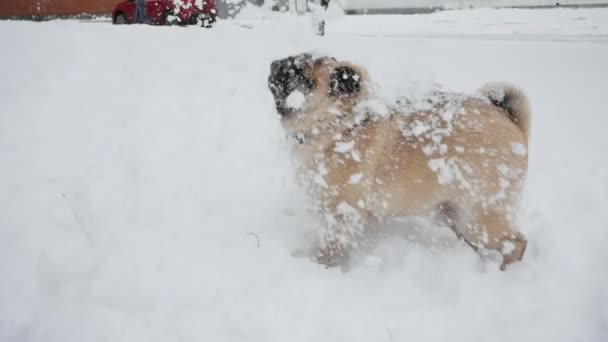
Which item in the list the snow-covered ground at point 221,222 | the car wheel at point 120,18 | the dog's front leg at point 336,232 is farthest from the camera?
the car wheel at point 120,18

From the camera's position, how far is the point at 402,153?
2.20 meters

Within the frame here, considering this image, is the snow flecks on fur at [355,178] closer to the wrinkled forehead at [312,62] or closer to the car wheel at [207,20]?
the wrinkled forehead at [312,62]

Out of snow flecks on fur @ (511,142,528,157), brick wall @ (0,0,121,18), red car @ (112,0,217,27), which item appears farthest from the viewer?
brick wall @ (0,0,121,18)

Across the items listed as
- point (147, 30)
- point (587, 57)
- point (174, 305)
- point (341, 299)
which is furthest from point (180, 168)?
point (587, 57)

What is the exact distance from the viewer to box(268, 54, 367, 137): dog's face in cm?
220

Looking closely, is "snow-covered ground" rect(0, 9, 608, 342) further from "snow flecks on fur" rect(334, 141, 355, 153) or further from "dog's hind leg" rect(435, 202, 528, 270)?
"snow flecks on fur" rect(334, 141, 355, 153)

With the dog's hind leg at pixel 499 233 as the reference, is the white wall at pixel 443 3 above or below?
above

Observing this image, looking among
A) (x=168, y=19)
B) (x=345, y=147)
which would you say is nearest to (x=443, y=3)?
(x=168, y=19)

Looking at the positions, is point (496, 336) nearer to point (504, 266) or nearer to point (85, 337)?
point (504, 266)

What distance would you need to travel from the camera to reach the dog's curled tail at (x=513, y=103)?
2125 millimetres

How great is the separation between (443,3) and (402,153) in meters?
12.9

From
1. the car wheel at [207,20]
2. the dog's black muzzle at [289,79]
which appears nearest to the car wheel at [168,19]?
the car wheel at [207,20]

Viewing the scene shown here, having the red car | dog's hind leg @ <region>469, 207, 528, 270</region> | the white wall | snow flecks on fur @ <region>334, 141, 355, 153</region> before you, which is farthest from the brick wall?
dog's hind leg @ <region>469, 207, 528, 270</region>

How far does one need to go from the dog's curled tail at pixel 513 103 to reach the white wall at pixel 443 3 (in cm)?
1180
